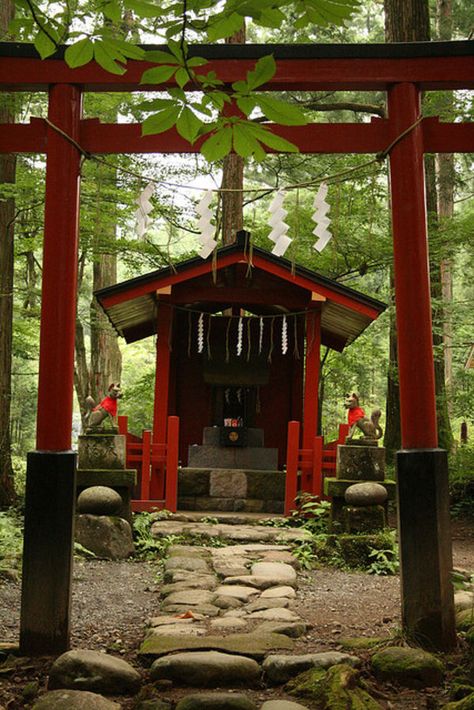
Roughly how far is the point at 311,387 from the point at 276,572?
16.2 feet

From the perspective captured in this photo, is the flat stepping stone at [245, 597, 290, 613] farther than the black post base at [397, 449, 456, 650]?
Yes

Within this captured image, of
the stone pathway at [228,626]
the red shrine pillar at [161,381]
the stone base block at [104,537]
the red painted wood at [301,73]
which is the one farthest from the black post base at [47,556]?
the red shrine pillar at [161,381]

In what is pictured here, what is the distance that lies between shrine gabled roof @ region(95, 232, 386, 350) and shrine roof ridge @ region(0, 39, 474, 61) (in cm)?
543

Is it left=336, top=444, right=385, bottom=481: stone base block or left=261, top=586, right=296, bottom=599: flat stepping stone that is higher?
left=336, top=444, right=385, bottom=481: stone base block

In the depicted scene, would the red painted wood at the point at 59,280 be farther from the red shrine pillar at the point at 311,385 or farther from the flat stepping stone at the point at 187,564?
the red shrine pillar at the point at 311,385

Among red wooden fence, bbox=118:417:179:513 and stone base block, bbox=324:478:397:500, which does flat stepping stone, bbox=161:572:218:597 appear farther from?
red wooden fence, bbox=118:417:179:513

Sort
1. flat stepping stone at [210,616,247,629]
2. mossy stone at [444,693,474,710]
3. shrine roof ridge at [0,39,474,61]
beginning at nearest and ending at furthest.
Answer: mossy stone at [444,693,474,710]
shrine roof ridge at [0,39,474,61]
flat stepping stone at [210,616,247,629]

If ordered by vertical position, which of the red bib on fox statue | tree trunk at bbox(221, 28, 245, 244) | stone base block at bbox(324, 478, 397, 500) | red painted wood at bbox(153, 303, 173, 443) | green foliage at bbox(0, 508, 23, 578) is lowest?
green foliage at bbox(0, 508, 23, 578)

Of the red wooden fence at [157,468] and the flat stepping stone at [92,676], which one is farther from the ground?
the red wooden fence at [157,468]

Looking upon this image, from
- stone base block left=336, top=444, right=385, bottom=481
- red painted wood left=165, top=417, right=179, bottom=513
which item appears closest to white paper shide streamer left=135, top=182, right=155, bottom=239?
stone base block left=336, top=444, right=385, bottom=481

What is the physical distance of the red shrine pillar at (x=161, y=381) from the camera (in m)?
11.7

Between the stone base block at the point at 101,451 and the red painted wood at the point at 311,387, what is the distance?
3553 millimetres

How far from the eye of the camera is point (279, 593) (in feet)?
21.7

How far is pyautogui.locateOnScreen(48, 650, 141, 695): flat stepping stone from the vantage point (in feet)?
13.4
